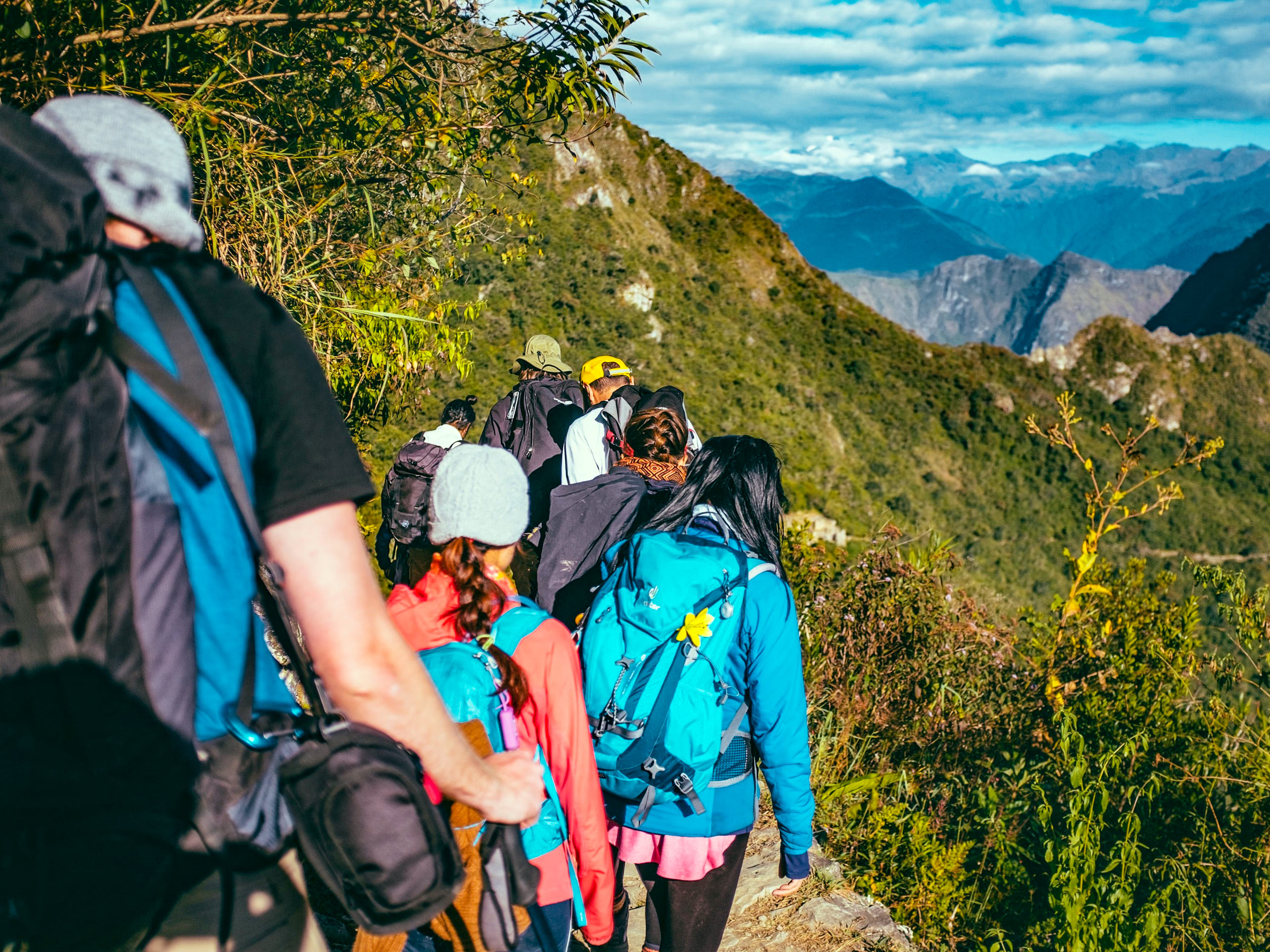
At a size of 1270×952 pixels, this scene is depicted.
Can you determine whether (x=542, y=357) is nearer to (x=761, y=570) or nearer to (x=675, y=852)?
(x=761, y=570)

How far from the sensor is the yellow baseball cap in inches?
188

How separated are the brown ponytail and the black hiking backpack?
2306 millimetres

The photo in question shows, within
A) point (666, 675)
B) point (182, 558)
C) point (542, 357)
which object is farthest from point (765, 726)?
point (542, 357)

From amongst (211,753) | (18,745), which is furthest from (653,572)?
(18,745)

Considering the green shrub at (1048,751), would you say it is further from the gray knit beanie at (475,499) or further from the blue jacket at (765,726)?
the gray knit beanie at (475,499)

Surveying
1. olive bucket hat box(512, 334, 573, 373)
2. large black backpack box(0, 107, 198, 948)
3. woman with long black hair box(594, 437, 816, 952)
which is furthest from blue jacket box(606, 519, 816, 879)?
olive bucket hat box(512, 334, 573, 373)

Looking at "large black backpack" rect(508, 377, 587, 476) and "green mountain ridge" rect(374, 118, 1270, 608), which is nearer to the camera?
"large black backpack" rect(508, 377, 587, 476)

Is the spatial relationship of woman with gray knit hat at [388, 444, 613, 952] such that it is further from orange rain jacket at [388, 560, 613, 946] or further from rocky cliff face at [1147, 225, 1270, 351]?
rocky cliff face at [1147, 225, 1270, 351]

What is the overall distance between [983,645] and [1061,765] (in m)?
0.98

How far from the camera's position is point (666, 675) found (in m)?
2.19

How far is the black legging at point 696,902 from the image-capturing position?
2391 millimetres

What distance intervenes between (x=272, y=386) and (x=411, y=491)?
3.26m

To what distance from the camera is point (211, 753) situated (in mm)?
1027

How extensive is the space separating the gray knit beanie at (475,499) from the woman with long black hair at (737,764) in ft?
1.66
